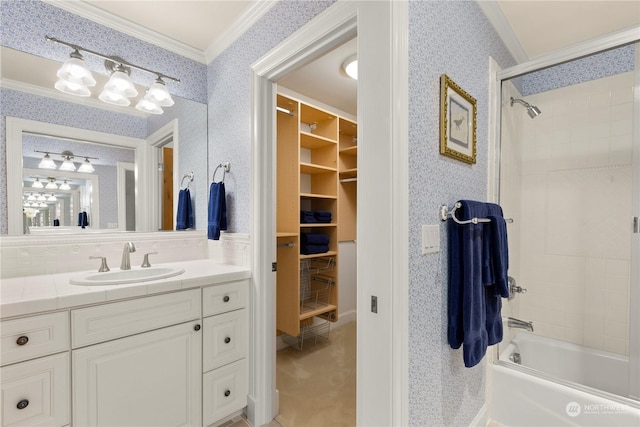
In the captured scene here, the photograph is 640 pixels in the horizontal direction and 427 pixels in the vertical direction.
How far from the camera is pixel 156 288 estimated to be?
1.39m

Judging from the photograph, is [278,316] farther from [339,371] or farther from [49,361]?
[49,361]

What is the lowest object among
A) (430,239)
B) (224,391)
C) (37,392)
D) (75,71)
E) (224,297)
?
(224,391)

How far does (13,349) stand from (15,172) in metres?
1.00

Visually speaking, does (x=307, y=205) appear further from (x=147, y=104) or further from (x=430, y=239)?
(x=430, y=239)

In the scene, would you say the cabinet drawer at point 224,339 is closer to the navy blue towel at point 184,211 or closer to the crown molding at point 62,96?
the navy blue towel at point 184,211

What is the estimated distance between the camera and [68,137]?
1734 mm

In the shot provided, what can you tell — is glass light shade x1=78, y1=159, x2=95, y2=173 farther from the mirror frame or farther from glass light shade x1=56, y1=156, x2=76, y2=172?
the mirror frame

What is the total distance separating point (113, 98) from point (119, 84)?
0.38ft

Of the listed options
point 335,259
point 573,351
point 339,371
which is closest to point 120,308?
point 339,371

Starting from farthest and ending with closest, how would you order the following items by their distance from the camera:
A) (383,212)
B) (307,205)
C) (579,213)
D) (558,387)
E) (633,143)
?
1. (307,205)
2. (579,213)
3. (633,143)
4. (558,387)
5. (383,212)

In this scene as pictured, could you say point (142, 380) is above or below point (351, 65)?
below

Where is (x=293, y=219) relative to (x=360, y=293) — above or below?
above

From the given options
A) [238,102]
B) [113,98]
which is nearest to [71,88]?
[113,98]

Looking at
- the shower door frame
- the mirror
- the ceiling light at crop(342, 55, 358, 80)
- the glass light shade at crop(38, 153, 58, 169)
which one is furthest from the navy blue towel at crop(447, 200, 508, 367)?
the glass light shade at crop(38, 153, 58, 169)
